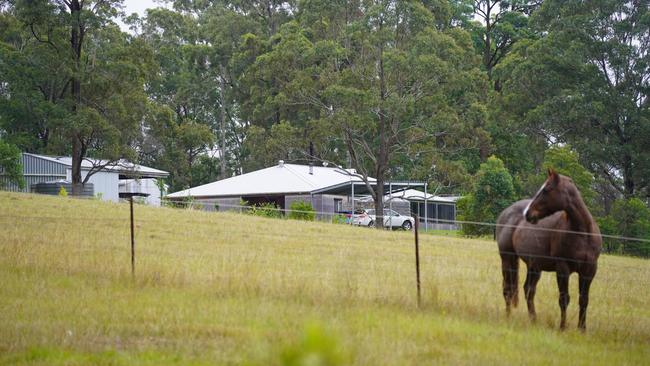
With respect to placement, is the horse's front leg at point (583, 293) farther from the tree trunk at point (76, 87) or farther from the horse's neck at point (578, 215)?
the tree trunk at point (76, 87)

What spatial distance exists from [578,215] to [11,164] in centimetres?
3459

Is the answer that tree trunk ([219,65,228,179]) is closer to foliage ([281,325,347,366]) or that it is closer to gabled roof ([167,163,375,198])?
gabled roof ([167,163,375,198])

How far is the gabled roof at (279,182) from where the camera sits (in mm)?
44031

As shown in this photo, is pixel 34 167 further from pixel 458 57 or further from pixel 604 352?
pixel 604 352

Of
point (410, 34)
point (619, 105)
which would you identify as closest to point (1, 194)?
point (410, 34)

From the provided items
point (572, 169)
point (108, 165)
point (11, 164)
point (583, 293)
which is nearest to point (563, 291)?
point (583, 293)

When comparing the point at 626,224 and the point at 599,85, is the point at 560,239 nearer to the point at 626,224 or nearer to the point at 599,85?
the point at 626,224

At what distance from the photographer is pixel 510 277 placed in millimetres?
10539

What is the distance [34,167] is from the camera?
141ft

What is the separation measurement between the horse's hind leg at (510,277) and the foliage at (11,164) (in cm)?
3268

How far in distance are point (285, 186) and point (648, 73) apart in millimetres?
20072

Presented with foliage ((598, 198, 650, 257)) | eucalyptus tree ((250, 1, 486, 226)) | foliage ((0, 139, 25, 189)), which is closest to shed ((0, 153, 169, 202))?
foliage ((0, 139, 25, 189))

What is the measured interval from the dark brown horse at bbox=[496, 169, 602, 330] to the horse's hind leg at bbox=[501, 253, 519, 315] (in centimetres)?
27

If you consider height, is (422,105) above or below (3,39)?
below
